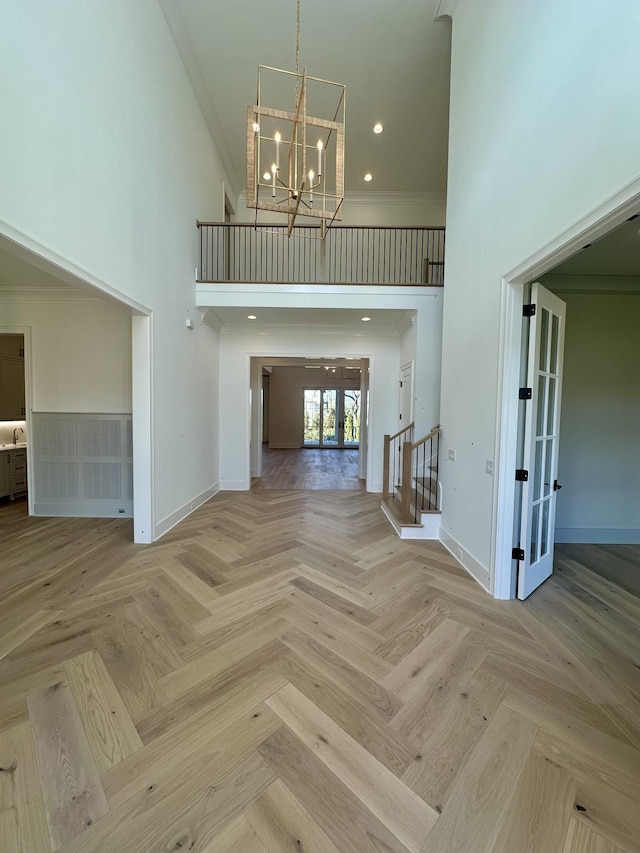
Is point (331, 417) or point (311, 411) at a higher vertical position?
point (311, 411)

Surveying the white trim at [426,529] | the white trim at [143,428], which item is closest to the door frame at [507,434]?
the white trim at [426,529]

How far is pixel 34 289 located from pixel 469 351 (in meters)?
5.57

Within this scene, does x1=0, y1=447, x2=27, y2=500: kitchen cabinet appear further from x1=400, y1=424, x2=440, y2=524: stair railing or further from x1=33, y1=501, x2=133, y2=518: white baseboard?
x1=400, y1=424, x2=440, y2=524: stair railing

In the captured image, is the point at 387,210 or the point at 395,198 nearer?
the point at 395,198

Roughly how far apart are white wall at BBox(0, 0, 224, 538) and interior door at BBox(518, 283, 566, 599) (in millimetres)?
3614

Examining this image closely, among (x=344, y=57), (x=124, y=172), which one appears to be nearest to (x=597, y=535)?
(x=124, y=172)

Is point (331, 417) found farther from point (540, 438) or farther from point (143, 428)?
point (540, 438)

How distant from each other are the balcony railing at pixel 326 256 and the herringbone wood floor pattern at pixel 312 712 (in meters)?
4.50

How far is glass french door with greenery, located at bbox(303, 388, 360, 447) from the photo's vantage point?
13.9m

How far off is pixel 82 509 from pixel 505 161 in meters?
6.14

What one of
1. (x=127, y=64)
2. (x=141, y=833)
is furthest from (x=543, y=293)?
(x=127, y=64)

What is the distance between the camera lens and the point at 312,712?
1741 millimetres

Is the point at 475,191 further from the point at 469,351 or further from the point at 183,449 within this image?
the point at 183,449

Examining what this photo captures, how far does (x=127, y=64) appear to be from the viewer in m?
3.29
